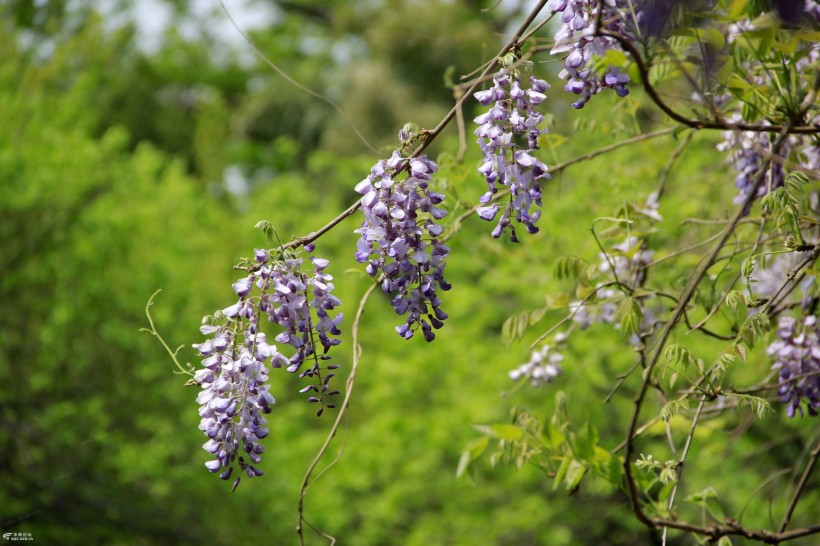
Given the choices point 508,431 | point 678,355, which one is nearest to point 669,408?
point 678,355

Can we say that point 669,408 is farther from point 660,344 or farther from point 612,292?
point 612,292

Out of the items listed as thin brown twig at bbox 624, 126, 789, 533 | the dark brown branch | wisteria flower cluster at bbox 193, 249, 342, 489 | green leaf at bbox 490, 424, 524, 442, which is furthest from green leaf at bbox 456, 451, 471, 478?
the dark brown branch

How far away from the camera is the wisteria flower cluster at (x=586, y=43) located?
6.26 feet

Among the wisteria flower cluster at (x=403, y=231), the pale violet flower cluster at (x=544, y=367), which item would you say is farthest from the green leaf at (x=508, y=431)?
the pale violet flower cluster at (x=544, y=367)

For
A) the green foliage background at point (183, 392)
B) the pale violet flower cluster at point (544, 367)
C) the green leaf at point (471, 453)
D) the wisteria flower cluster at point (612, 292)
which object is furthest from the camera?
the green foliage background at point (183, 392)

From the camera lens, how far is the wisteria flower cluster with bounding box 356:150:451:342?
6.22 ft

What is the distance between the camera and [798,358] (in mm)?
2832

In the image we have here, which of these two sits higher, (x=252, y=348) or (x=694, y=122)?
(x=694, y=122)

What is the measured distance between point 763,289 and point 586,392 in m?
4.46

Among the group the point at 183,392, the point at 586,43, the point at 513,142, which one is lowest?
the point at 513,142

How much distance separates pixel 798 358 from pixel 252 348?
1673mm

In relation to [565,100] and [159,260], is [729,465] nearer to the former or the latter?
[565,100]

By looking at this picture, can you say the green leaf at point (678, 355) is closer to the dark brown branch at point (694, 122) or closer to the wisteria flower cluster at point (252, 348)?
the dark brown branch at point (694, 122)

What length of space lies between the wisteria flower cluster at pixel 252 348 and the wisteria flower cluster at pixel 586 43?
612 mm
